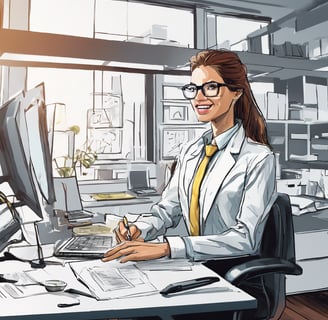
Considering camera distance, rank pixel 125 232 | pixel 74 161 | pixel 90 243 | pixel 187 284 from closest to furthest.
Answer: pixel 187 284 → pixel 90 243 → pixel 125 232 → pixel 74 161

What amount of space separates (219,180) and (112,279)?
0.89 m

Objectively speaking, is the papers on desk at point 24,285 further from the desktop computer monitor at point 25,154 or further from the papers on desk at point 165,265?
the papers on desk at point 165,265

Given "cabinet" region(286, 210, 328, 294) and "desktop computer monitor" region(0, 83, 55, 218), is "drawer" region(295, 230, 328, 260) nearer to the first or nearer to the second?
"cabinet" region(286, 210, 328, 294)

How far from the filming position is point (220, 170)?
2.27 meters

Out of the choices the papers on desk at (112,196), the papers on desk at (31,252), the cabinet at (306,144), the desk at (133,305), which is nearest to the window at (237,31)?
the cabinet at (306,144)

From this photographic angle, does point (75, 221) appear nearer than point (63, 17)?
Yes

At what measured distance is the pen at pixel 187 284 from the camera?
4.67 ft

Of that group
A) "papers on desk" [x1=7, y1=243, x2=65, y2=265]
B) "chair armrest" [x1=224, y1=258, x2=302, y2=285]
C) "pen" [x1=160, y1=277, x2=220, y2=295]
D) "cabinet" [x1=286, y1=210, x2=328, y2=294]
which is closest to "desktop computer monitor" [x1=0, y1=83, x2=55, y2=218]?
"papers on desk" [x1=7, y1=243, x2=65, y2=265]

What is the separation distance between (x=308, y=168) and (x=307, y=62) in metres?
0.69

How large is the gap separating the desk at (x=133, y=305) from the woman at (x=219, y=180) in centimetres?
47

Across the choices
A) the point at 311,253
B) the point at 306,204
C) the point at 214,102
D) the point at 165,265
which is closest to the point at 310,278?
the point at 311,253

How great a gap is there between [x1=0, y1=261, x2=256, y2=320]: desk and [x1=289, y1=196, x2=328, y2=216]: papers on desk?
152 centimetres

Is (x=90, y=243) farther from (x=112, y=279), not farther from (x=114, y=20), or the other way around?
(x=114, y=20)

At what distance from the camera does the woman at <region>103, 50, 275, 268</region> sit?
1.97 metres
